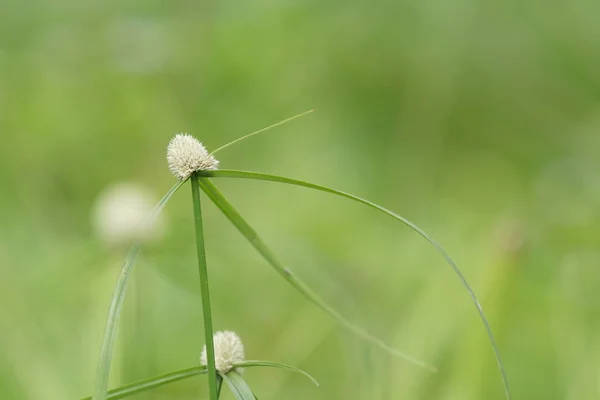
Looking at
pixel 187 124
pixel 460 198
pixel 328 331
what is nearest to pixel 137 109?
pixel 187 124

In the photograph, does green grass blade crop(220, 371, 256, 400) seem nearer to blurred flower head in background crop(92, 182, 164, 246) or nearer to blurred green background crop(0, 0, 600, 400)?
blurred green background crop(0, 0, 600, 400)

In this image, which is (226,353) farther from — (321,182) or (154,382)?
(321,182)

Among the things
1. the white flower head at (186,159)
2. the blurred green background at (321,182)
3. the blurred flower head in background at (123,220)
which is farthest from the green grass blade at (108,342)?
the blurred flower head in background at (123,220)

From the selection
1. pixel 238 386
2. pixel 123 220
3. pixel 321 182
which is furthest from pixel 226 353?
pixel 321 182

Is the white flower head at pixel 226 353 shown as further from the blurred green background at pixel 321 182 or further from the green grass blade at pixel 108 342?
the blurred green background at pixel 321 182

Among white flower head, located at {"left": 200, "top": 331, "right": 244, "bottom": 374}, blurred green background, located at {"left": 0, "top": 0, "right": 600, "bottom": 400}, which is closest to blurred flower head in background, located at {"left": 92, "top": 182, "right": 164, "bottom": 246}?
blurred green background, located at {"left": 0, "top": 0, "right": 600, "bottom": 400}
